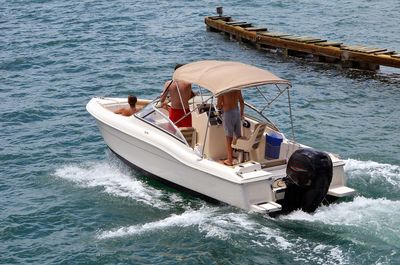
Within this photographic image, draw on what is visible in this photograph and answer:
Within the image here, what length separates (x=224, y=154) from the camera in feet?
47.2

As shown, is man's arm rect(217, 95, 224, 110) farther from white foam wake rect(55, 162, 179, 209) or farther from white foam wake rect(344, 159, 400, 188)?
white foam wake rect(344, 159, 400, 188)

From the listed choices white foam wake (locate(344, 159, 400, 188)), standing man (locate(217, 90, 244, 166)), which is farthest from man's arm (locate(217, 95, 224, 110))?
white foam wake (locate(344, 159, 400, 188))

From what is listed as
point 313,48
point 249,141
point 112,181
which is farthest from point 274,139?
point 313,48

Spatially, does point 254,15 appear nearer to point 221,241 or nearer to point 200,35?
point 200,35

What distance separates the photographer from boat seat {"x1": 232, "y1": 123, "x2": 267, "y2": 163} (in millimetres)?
13703

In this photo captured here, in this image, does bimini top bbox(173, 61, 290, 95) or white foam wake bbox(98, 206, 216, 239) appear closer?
white foam wake bbox(98, 206, 216, 239)

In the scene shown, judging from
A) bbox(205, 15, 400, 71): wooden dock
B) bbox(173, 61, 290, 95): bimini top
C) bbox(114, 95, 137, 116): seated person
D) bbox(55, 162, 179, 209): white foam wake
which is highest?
bbox(173, 61, 290, 95): bimini top

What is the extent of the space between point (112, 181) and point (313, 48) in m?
12.1

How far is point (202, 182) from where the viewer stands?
1373cm

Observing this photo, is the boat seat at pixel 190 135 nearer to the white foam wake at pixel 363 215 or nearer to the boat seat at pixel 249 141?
the boat seat at pixel 249 141

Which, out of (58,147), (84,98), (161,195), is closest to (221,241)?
(161,195)

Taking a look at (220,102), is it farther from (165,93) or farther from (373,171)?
(373,171)

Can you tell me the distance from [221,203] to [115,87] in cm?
1121

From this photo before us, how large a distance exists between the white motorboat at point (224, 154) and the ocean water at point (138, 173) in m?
0.36
